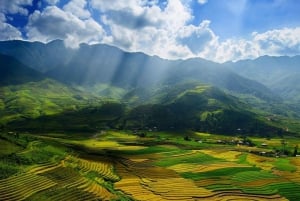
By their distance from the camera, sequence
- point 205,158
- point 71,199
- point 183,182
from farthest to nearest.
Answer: point 205,158 → point 183,182 → point 71,199

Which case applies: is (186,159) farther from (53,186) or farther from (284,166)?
(53,186)

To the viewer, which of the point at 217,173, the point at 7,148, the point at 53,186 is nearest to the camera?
the point at 53,186

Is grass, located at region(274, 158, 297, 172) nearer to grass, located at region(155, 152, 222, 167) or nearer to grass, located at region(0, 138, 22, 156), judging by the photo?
grass, located at region(155, 152, 222, 167)

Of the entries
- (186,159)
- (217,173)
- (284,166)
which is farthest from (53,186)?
(284,166)

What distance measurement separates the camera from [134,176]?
88688 millimetres

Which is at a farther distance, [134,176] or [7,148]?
[7,148]

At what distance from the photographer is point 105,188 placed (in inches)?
2945

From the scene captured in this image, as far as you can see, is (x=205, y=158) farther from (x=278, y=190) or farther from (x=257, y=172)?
(x=278, y=190)

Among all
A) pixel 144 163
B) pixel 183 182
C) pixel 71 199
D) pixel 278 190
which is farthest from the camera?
pixel 144 163

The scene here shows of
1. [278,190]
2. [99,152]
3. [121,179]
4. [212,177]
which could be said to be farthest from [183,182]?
[99,152]

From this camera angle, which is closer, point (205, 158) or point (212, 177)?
point (212, 177)

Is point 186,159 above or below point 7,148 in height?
below

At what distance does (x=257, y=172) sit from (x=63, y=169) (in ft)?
171

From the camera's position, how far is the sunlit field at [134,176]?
69.5m
